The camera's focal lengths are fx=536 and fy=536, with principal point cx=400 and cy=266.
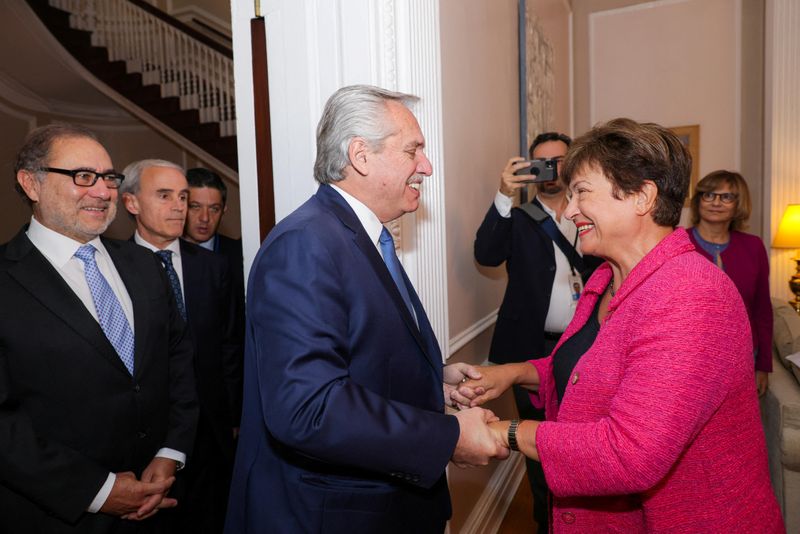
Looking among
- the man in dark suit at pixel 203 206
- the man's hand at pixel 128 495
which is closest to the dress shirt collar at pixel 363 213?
the man's hand at pixel 128 495

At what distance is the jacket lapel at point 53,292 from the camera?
1456mm

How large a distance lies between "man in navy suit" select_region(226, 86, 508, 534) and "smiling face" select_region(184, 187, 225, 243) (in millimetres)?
1872

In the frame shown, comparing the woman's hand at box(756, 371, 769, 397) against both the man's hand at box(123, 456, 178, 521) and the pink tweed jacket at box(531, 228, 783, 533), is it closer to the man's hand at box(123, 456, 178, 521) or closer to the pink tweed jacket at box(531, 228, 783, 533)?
the pink tweed jacket at box(531, 228, 783, 533)

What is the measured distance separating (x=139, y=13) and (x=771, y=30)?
728 centimetres

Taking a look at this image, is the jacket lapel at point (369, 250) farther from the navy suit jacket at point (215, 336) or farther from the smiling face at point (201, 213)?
the smiling face at point (201, 213)

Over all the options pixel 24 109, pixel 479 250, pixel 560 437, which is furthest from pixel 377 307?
pixel 24 109

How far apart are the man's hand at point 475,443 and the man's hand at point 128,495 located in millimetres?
938

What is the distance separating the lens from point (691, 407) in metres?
1.03

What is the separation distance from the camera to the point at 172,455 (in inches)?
Answer: 67.9

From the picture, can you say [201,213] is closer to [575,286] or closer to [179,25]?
A: [575,286]

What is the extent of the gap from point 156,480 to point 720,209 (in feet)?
10.7

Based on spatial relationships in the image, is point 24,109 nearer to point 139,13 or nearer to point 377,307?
point 139,13

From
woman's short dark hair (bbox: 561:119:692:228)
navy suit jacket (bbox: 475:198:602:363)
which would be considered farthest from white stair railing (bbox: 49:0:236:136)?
woman's short dark hair (bbox: 561:119:692:228)

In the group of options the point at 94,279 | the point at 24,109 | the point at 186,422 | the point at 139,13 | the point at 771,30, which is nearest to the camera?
the point at 94,279
